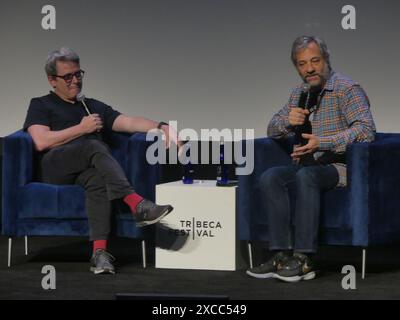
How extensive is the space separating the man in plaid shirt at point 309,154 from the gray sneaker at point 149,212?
486 millimetres

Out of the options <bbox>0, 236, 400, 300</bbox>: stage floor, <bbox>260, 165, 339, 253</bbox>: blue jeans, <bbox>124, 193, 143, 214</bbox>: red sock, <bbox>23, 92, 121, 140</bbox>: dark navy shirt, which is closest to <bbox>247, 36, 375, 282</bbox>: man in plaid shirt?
<bbox>260, 165, 339, 253</bbox>: blue jeans

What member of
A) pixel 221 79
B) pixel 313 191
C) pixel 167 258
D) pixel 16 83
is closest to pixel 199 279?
pixel 167 258

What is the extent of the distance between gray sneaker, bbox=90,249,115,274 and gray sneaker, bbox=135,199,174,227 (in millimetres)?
233

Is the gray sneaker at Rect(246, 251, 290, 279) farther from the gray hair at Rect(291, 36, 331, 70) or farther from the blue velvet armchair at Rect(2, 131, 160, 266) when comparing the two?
the gray hair at Rect(291, 36, 331, 70)

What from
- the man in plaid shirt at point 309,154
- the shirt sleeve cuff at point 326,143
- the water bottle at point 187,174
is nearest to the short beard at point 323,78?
the man in plaid shirt at point 309,154

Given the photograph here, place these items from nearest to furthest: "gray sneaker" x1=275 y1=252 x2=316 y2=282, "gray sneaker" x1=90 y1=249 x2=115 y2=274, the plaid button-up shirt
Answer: "gray sneaker" x1=275 y1=252 x2=316 y2=282 < the plaid button-up shirt < "gray sneaker" x1=90 y1=249 x2=115 y2=274

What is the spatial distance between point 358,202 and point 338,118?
447 millimetres

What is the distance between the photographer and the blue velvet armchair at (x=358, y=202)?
4.89 m

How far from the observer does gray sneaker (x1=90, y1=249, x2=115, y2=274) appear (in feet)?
16.6

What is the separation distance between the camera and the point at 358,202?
4.89 m

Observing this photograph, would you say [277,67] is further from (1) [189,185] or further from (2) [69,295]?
(2) [69,295]

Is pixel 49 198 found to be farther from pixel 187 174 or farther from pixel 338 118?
pixel 338 118

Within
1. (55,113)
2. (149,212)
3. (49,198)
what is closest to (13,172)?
(49,198)

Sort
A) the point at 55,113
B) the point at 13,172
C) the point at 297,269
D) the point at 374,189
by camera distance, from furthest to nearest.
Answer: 1. the point at 55,113
2. the point at 13,172
3. the point at 374,189
4. the point at 297,269
